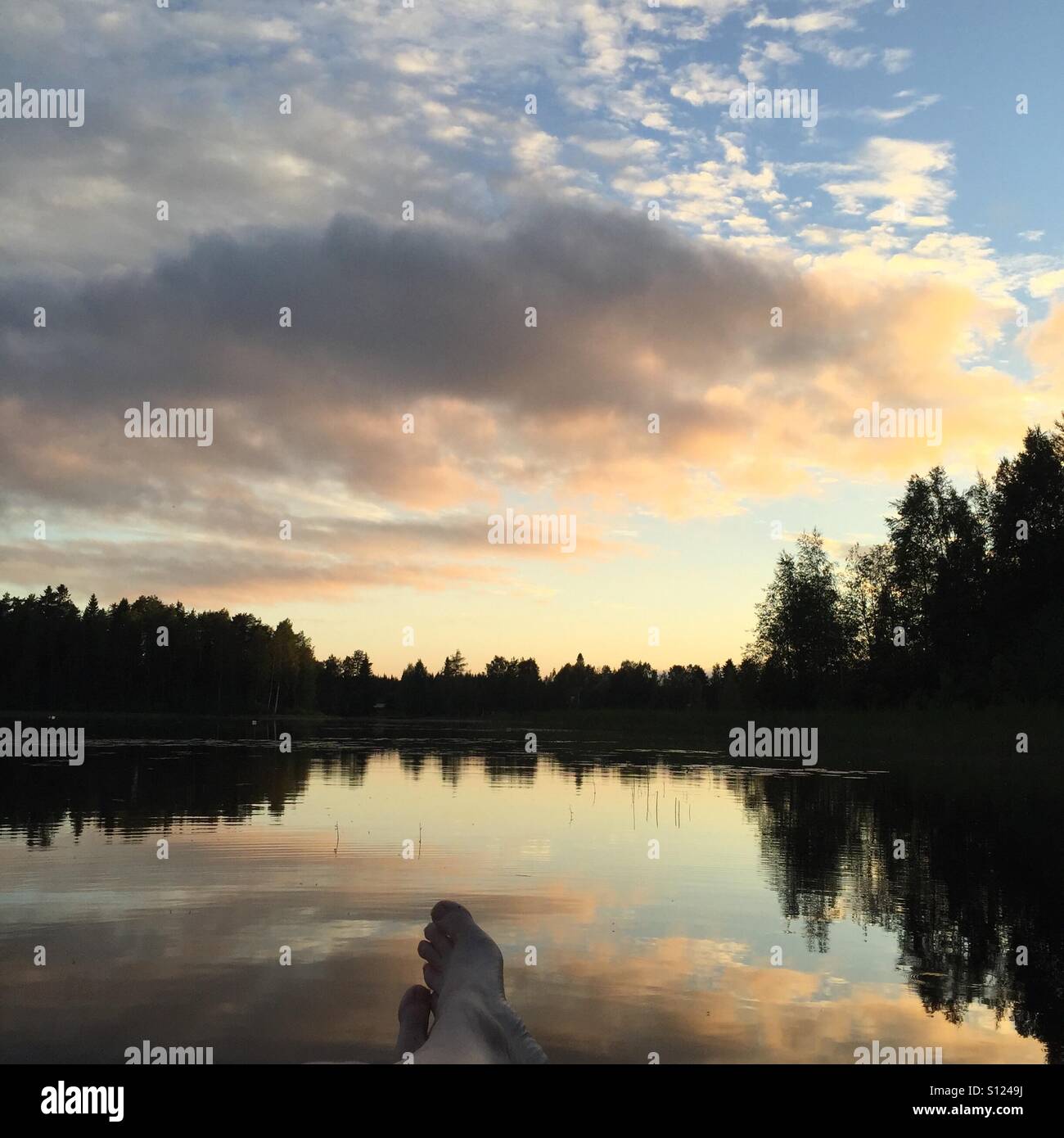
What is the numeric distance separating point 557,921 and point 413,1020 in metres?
3.40

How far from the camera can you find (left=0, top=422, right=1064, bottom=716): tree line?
51.9 m

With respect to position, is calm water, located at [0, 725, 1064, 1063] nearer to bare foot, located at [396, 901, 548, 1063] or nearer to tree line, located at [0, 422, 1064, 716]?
bare foot, located at [396, 901, 548, 1063]

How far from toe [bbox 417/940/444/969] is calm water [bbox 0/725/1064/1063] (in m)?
0.35

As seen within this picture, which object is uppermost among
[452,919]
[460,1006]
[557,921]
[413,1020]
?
[452,919]

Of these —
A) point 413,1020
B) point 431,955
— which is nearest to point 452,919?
point 431,955

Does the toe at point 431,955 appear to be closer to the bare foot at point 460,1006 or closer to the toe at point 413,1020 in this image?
the bare foot at point 460,1006

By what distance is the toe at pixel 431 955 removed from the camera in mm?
6156

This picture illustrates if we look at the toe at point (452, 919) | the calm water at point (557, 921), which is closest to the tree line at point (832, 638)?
the calm water at point (557, 921)

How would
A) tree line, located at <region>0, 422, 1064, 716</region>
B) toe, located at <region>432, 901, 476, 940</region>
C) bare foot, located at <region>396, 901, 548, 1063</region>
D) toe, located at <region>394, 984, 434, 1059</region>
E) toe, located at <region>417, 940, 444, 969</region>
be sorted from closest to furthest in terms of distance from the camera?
bare foot, located at <region>396, 901, 548, 1063</region>, toe, located at <region>394, 984, 434, 1059</region>, toe, located at <region>417, 940, 444, 969</region>, toe, located at <region>432, 901, 476, 940</region>, tree line, located at <region>0, 422, 1064, 716</region>

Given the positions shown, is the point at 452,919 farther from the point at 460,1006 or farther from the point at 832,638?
the point at 832,638

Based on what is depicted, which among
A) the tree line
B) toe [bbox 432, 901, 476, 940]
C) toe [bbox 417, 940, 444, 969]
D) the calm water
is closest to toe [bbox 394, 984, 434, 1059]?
the calm water

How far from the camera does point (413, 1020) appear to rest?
542cm

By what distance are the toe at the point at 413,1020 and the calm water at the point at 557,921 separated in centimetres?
17
